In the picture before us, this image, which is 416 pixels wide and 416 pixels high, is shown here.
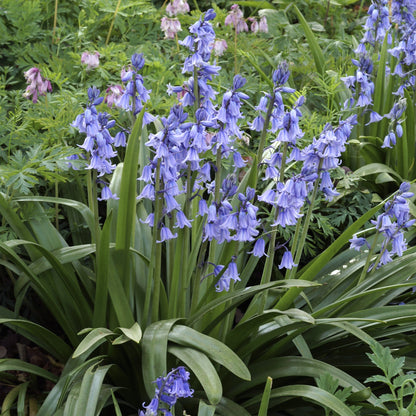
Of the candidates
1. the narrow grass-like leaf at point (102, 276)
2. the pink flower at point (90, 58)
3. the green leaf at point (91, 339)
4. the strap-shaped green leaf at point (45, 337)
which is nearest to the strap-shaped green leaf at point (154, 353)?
the green leaf at point (91, 339)

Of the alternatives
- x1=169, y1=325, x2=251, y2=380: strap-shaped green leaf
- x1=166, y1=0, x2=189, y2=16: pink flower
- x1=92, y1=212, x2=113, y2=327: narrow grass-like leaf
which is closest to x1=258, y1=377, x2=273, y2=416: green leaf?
x1=169, y1=325, x2=251, y2=380: strap-shaped green leaf

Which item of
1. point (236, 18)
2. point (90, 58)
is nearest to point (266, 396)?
point (90, 58)

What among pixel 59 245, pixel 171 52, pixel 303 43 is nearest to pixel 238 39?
pixel 171 52

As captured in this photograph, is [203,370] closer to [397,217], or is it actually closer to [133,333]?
[133,333]

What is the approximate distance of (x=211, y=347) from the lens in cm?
215

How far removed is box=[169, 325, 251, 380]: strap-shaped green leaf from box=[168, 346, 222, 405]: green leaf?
26 millimetres

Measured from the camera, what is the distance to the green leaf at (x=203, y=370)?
6.56 ft

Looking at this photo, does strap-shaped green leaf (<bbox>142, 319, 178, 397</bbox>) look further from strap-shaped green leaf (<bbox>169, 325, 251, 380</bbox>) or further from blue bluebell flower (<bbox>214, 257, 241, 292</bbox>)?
blue bluebell flower (<bbox>214, 257, 241, 292</bbox>)

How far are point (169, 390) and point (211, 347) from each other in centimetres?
23

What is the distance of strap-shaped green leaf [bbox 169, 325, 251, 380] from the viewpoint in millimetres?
2086

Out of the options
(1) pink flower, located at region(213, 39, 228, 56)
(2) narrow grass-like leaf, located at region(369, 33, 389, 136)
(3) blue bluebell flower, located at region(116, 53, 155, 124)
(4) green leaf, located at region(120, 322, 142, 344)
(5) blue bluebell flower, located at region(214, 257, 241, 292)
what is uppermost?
(3) blue bluebell flower, located at region(116, 53, 155, 124)

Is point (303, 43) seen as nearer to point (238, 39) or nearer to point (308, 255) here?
point (238, 39)

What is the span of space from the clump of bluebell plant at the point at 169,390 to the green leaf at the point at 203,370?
0.06 metres

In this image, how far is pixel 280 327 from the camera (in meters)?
2.27
